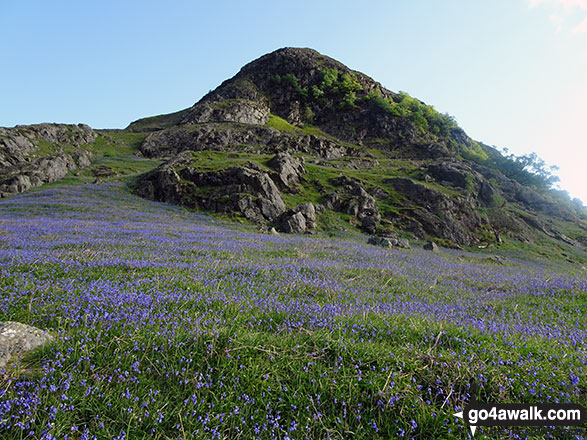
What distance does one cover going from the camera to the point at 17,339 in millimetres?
3416

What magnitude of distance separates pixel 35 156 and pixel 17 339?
271 ft

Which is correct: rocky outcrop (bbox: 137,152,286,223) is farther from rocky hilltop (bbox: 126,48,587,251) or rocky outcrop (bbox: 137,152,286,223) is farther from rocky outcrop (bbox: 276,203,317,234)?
rocky outcrop (bbox: 276,203,317,234)

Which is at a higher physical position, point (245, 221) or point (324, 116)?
point (324, 116)

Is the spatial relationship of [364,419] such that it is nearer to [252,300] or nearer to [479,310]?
[252,300]

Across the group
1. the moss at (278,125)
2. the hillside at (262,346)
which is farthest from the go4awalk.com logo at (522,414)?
the moss at (278,125)

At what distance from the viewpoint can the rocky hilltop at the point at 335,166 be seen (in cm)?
4128

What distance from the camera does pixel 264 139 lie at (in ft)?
330

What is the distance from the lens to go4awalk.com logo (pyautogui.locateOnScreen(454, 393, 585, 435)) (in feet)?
9.93

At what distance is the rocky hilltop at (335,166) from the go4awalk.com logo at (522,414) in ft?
89.2

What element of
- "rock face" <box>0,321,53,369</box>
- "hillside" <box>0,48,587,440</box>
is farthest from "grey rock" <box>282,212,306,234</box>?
"rock face" <box>0,321,53,369</box>

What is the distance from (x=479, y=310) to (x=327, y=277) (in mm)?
4516

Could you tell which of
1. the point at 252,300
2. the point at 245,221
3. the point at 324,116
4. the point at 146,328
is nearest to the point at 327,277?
the point at 252,300

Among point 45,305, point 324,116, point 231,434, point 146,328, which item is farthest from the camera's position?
point 324,116

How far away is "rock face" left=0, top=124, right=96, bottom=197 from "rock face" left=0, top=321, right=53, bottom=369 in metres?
50.0
